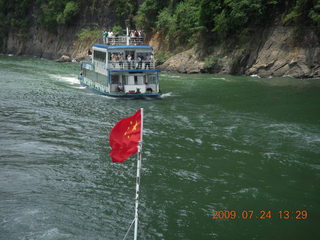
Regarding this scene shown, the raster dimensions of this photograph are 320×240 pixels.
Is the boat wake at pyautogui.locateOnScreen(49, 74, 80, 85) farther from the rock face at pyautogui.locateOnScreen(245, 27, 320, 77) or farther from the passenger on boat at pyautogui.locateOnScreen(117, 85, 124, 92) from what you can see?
the rock face at pyautogui.locateOnScreen(245, 27, 320, 77)

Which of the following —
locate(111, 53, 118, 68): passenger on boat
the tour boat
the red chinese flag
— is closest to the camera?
the red chinese flag

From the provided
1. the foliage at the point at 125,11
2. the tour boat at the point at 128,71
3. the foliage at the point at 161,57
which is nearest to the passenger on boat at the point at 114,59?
the tour boat at the point at 128,71

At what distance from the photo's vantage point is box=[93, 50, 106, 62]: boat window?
34.0 metres

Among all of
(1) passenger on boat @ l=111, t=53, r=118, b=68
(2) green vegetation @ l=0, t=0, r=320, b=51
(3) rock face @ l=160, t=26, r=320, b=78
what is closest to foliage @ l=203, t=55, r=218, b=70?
(3) rock face @ l=160, t=26, r=320, b=78

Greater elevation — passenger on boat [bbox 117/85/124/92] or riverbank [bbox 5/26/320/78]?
riverbank [bbox 5/26/320/78]

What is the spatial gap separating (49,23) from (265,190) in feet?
238

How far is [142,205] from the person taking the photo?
1318cm

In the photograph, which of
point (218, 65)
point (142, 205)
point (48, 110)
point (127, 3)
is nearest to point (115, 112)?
point (48, 110)

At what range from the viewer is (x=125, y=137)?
374 inches

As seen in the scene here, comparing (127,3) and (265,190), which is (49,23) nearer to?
(127,3)
